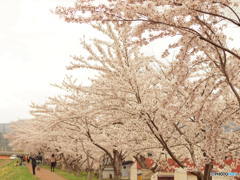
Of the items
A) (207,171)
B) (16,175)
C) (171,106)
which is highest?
(171,106)

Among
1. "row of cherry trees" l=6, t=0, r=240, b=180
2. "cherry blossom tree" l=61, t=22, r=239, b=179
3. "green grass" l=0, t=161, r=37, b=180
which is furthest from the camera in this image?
"green grass" l=0, t=161, r=37, b=180

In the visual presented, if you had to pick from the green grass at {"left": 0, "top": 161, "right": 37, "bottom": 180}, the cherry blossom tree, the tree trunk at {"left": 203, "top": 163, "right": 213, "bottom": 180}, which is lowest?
the green grass at {"left": 0, "top": 161, "right": 37, "bottom": 180}

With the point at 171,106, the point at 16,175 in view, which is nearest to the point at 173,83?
the point at 171,106

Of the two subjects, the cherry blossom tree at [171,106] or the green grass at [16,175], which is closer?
the cherry blossom tree at [171,106]

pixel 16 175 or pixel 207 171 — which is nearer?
pixel 207 171

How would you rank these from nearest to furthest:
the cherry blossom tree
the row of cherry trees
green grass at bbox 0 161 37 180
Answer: the row of cherry trees, the cherry blossom tree, green grass at bbox 0 161 37 180

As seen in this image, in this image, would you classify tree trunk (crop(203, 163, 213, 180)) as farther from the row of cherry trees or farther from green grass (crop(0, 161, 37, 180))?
green grass (crop(0, 161, 37, 180))

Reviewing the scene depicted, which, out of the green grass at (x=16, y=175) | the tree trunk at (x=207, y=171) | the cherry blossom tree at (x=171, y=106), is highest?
the cherry blossom tree at (x=171, y=106)

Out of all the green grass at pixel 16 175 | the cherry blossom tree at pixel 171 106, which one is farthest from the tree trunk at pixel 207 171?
the green grass at pixel 16 175

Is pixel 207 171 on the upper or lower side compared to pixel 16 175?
upper

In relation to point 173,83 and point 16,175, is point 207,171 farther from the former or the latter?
point 16,175

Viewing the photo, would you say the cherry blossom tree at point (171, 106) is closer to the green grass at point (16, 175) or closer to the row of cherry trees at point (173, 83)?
the row of cherry trees at point (173, 83)

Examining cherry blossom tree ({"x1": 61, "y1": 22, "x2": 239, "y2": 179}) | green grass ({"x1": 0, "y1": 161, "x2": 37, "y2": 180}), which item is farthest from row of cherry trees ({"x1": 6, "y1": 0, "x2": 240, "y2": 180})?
green grass ({"x1": 0, "y1": 161, "x2": 37, "y2": 180})

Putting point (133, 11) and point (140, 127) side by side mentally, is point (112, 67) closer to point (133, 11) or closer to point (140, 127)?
point (140, 127)
